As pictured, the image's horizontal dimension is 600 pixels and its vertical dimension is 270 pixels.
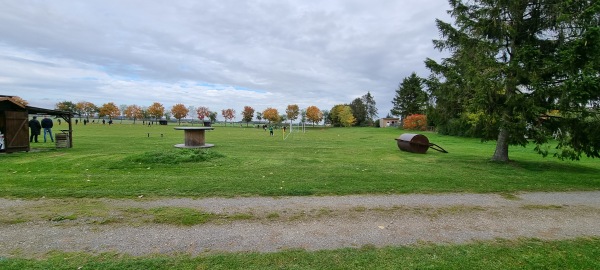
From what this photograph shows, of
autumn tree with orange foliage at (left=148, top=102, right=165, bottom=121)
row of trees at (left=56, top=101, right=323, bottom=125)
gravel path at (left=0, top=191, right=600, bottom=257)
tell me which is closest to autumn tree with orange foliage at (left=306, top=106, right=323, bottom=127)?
row of trees at (left=56, top=101, right=323, bottom=125)

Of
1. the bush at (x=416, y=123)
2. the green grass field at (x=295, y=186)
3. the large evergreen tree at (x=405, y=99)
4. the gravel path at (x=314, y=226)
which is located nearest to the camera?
the green grass field at (x=295, y=186)

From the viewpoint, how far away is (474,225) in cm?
517

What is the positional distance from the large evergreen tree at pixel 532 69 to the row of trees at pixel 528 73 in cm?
3

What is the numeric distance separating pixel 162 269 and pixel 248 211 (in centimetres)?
230

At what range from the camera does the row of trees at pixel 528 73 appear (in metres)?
10.0

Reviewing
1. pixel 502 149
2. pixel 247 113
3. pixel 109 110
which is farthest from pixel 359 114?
pixel 502 149

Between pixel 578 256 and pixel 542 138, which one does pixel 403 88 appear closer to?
pixel 542 138

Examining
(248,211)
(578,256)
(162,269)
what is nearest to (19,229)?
(162,269)

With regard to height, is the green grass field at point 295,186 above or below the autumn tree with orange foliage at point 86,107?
below

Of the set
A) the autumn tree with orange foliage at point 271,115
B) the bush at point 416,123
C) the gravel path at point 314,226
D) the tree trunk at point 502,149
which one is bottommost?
the gravel path at point 314,226

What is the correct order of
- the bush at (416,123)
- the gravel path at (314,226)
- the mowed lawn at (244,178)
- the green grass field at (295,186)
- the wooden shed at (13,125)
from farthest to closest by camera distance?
the bush at (416,123), the wooden shed at (13,125), the mowed lawn at (244,178), the gravel path at (314,226), the green grass field at (295,186)

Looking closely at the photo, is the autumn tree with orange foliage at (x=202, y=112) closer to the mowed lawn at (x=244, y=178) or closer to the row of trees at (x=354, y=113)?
the row of trees at (x=354, y=113)

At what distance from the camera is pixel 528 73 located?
10859 millimetres

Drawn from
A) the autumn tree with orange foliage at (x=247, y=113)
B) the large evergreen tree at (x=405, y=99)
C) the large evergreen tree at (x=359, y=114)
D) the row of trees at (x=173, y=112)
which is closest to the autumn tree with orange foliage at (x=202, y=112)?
the row of trees at (x=173, y=112)
